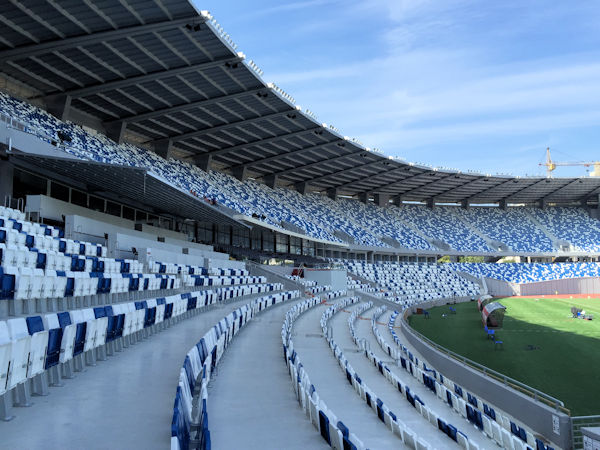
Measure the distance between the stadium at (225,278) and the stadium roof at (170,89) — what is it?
0.13 metres

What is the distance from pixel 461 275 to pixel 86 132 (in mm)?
39847

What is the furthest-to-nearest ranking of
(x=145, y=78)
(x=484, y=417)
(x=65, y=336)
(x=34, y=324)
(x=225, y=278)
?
(x=145, y=78) < (x=225, y=278) < (x=484, y=417) < (x=65, y=336) < (x=34, y=324)

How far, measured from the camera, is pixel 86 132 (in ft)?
97.8

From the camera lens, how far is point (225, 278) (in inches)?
835

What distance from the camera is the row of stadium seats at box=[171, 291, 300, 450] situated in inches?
147

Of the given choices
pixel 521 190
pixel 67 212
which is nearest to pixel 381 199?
pixel 521 190

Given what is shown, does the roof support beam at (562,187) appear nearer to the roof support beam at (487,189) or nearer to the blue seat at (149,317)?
the roof support beam at (487,189)

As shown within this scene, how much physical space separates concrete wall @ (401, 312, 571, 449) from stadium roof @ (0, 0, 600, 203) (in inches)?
648

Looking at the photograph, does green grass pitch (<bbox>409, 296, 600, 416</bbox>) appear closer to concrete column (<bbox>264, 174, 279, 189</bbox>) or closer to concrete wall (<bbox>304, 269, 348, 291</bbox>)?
concrete wall (<bbox>304, 269, 348, 291</bbox>)

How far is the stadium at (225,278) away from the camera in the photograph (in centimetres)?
547

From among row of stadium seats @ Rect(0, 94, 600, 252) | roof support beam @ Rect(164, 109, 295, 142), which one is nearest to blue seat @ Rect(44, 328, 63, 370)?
row of stadium seats @ Rect(0, 94, 600, 252)

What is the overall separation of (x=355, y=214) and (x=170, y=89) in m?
33.5

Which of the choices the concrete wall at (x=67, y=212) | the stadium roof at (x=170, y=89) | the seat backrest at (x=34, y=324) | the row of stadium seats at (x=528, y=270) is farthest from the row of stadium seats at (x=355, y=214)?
the seat backrest at (x=34, y=324)

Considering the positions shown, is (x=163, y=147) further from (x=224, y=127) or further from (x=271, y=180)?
(x=271, y=180)
